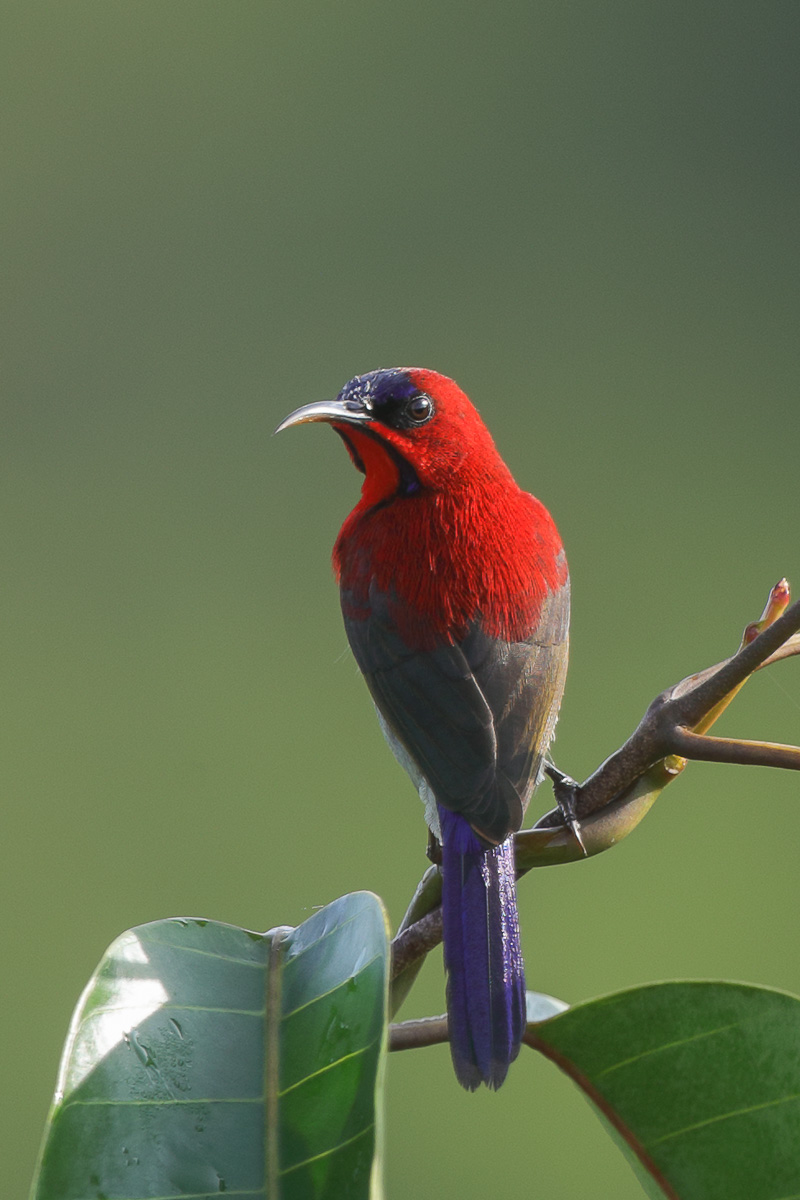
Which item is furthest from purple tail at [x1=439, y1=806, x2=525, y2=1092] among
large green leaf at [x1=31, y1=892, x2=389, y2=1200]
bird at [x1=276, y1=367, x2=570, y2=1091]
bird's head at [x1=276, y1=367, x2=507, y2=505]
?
bird's head at [x1=276, y1=367, x2=507, y2=505]

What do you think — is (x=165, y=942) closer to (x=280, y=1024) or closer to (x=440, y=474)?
(x=280, y=1024)

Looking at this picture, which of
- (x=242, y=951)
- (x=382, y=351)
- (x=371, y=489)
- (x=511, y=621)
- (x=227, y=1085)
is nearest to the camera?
(x=227, y=1085)

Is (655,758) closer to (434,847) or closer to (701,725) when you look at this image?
(701,725)

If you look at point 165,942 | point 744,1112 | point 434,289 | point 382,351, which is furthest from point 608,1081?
point 434,289

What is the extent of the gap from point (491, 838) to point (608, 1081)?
207 mm

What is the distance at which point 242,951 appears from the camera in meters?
0.91

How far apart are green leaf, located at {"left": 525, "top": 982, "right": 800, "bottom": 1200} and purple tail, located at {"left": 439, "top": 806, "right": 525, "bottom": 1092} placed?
1.5 inches

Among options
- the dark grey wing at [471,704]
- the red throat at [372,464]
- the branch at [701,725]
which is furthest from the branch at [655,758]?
the red throat at [372,464]

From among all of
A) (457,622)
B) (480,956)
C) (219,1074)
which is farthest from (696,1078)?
(457,622)

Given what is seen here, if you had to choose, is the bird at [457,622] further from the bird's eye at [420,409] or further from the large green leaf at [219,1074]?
the large green leaf at [219,1074]

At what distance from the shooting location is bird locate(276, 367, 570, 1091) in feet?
3.44

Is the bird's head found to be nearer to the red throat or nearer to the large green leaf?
the red throat

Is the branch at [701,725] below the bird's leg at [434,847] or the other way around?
the other way around

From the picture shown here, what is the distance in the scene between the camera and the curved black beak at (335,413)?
1.18 meters
